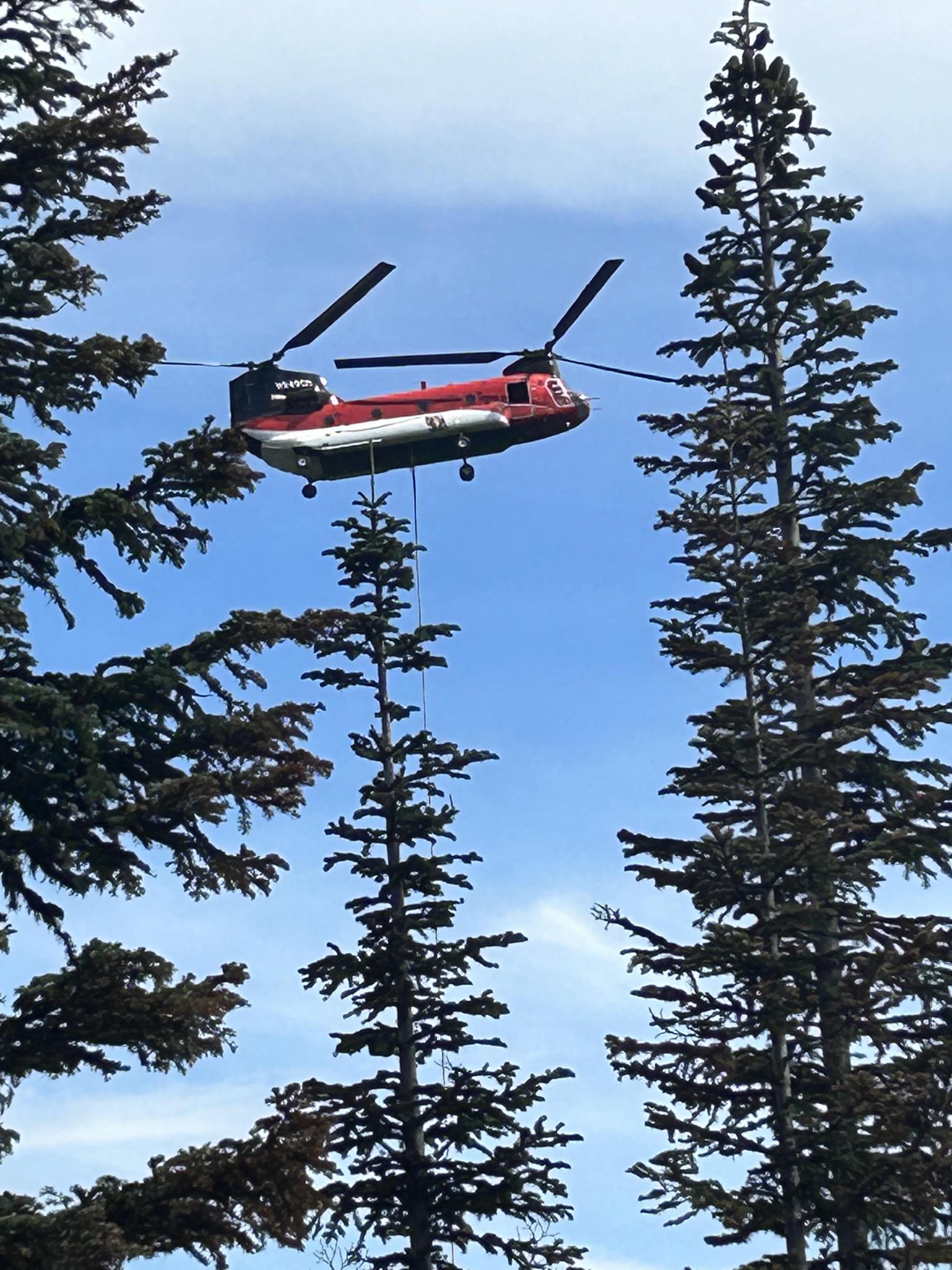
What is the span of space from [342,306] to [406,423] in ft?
15.6

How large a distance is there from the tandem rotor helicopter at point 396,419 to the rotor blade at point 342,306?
6.93 feet

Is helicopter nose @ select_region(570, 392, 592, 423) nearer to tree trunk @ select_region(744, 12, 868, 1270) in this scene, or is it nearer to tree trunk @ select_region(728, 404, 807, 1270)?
tree trunk @ select_region(744, 12, 868, 1270)

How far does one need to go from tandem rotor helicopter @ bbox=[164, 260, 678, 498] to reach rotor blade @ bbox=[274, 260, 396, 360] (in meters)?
2.11

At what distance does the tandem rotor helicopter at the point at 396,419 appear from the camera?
40281 mm

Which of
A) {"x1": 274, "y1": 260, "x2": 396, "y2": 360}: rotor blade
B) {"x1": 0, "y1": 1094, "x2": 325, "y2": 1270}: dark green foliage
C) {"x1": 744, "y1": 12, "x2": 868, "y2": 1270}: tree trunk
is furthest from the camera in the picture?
{"x1": 274, "y1": 260, "x2": 396, "y2": 360}: rotor blade

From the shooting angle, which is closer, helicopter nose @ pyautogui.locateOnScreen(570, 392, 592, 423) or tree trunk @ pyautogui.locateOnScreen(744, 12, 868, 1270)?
tree trunk @ pyautogui.locateOnScreen(744, 12, 868, 1270)

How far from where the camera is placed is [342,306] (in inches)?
1420

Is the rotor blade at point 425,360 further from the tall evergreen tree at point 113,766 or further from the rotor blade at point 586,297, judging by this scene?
the tall evergreen tree at point 113,766

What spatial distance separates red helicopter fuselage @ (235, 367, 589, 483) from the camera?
1586 inches

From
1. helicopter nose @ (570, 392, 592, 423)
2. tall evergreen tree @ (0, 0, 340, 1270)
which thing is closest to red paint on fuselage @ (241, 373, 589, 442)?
helicopter nose @ (570, 392, 592, 423)

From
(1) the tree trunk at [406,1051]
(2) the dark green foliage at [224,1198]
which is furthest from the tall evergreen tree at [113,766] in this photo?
(1) the tree trunk at [406,1051]

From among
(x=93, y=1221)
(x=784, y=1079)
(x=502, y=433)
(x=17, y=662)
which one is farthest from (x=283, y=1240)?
(x=502, y=433)

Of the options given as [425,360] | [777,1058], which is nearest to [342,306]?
[425,360]

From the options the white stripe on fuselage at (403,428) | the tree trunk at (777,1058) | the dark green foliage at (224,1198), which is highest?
the white stripe on fuselage at (403,428)
